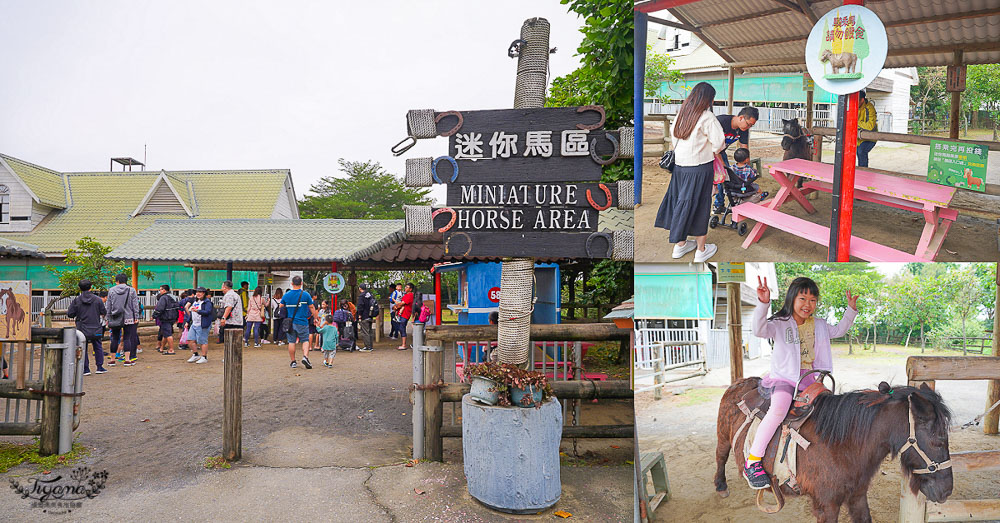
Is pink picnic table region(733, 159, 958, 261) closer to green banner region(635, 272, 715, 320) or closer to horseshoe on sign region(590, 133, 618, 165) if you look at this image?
green banner region(635, 272, 715, 320)

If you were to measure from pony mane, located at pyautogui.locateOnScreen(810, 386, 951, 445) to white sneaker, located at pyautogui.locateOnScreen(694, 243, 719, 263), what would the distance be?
702 mm

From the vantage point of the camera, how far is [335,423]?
19.7 ft

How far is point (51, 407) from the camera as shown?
4.70 metres

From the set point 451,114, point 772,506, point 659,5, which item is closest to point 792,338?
point 772,506

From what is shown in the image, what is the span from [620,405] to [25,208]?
56.3ft

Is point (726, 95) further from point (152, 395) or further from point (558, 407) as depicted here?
point (152, 395)

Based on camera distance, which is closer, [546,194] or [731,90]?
[731,90]

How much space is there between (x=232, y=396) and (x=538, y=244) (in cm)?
259

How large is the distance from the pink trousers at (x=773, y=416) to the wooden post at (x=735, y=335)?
0.15 meters

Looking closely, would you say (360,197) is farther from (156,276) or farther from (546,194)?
(546,194)

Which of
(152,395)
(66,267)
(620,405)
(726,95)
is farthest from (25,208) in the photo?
(726,95)

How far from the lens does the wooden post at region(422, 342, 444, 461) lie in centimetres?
448

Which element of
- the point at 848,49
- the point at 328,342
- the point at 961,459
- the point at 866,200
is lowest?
the point at 328,342

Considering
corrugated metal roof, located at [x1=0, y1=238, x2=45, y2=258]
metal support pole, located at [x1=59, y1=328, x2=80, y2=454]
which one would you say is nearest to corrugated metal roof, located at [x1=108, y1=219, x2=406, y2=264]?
corrugated metal roof, located at [x1=0, y1=238, x2=45, y2=258]
